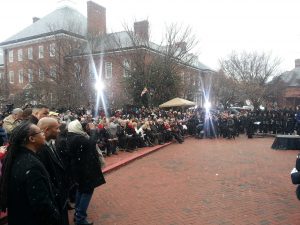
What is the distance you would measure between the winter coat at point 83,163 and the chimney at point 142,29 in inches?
932

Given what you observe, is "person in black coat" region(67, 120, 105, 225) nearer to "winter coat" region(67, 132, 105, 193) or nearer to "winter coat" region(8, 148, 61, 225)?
"winter coat" region(67, 132, 105, 193)

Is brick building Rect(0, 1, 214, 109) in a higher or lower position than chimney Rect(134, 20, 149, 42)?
lower

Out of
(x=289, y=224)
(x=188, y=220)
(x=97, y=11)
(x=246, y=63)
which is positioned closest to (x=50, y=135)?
(x=188, y=220)

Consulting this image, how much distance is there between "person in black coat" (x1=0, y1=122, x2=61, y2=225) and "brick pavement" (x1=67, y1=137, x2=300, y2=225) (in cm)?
314

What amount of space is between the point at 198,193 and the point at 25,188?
5.54 meters

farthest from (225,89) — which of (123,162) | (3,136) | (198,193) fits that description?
(3,136)

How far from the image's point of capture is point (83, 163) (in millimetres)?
5438

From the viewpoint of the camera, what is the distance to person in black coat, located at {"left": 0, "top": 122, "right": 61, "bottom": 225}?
2.97 metres

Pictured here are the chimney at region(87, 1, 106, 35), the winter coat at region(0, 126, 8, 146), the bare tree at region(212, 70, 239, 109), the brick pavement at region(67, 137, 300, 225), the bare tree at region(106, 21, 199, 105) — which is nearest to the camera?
the brick pavement at region(67, 137, 300, 225)

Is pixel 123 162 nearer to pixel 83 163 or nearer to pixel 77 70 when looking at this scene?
pixel 83 163

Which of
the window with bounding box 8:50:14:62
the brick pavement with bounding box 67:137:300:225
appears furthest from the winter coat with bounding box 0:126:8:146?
the window with bounding box 8:50:14:62

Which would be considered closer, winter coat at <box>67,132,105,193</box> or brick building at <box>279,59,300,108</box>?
winter coat at <box>67,132,105,193</box>

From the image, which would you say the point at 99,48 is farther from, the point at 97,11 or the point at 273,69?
the point at 273,69

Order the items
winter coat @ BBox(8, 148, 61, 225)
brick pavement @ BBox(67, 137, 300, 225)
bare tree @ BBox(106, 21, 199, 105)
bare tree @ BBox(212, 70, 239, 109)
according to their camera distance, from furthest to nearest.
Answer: bare tree @ BBox(212, 70, 239, 109) < bare tree @ BBox(106, 21, 199, 105) < brick pavement @ BBox(67, 137, 300, 225) < winter coat @ BBox(8, 148, 61, 225)
